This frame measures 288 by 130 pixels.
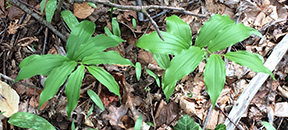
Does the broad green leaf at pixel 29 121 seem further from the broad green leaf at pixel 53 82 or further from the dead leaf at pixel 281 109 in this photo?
the dead leaf at pixel 281 109

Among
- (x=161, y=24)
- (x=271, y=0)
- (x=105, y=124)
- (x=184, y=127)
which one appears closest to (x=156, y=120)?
(x=184, y=127)

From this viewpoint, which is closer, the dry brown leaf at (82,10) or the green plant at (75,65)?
the green plant at (75,65)

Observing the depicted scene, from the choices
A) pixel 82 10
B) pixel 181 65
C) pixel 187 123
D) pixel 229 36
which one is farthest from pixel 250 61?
pixel 82 10

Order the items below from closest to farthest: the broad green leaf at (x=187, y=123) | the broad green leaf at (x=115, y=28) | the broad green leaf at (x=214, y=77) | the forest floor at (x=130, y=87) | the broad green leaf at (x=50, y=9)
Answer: the broad green leaf at (x=214, y=77)
the broad green leaf at (x=187, y=123)
the broad green leaf at (x=50, y=9)
the forest floor at (x=130, y=87)
the broad green leaf at (x=115, y=28)

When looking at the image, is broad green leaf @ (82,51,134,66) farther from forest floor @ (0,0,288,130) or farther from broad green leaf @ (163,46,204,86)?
forest floor @ (0,0,288,130)

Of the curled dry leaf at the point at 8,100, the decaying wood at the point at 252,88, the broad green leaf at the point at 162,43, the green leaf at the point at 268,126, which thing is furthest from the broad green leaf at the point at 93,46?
the green leaf at the point at 268,126

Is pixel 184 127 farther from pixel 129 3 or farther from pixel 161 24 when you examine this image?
pixel 129 3

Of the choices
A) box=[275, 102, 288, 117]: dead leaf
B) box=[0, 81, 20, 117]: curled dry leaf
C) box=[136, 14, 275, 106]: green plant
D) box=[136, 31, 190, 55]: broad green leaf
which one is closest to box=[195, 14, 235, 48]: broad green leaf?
box=[136, 14, 275, 106]: green plant
